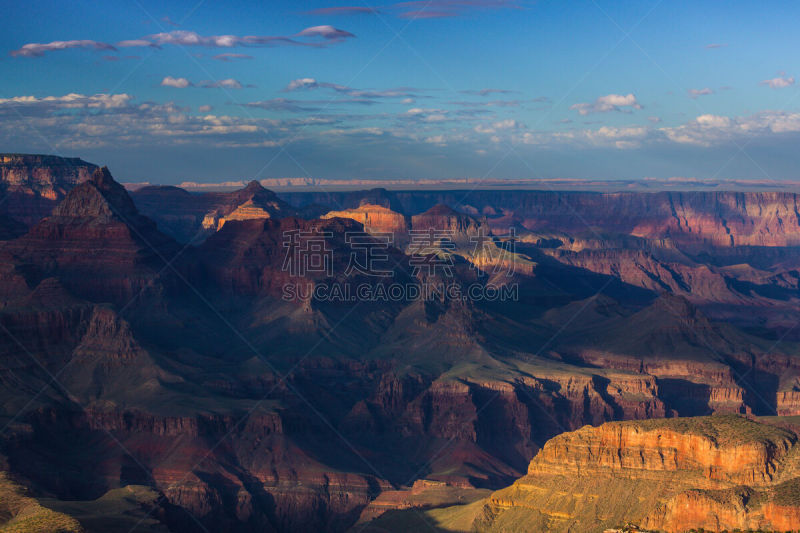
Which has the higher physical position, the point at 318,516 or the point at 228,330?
the point at 228,330

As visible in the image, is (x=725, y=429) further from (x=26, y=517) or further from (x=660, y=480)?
(x=26, y=517)

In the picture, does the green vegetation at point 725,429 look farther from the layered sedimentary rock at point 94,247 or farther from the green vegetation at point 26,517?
the layered sedimentary rock at point 94,247

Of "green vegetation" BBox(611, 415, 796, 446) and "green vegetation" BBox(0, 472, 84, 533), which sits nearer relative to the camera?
"green vegetation" BBox(0, 472, 84, 533)

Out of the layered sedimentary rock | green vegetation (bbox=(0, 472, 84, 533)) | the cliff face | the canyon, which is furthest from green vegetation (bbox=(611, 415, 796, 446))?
the layered sedimentary rock

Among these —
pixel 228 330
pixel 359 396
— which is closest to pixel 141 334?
pixel 228 330

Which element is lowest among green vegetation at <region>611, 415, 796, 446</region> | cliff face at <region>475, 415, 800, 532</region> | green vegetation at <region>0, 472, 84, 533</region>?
green vegetation at <region>0, 472, 84, 533</region>

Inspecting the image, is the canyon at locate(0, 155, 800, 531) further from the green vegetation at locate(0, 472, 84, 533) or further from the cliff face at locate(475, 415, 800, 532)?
the green vegetation at locate(0, 472, 84, 533)

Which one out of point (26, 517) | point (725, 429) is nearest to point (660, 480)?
point (725, 429)

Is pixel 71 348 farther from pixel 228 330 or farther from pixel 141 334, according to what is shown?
pixel 228 330
